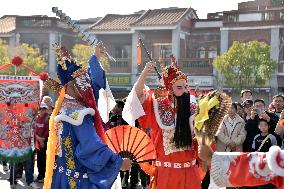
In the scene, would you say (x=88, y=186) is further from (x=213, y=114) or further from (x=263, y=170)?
(x=263, y=170)

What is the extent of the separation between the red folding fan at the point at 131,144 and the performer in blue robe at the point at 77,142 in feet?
1.84

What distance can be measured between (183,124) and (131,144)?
51 cm

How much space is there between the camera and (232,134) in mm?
7027

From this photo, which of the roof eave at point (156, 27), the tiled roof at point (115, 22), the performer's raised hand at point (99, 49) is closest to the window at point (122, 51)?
the tiled roof at point (115, 22)

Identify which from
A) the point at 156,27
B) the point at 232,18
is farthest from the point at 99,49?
the point at 156,27

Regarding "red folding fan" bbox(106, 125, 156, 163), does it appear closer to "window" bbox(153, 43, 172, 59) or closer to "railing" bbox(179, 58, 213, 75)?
"railing" bbox(179, 58, 213, 75)

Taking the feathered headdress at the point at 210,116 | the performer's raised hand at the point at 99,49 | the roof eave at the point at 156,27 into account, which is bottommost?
the feathered headdress at the point at 210,116

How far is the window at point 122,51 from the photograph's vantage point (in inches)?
1125

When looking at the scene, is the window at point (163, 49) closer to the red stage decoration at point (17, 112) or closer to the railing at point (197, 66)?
the railing at point (197, 66)

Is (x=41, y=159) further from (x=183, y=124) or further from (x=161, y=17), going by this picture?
(x=161, y=17)

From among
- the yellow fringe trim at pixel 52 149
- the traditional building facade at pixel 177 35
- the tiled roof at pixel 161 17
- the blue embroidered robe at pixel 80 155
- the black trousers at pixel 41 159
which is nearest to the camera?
the blue embroidered robe at pixel 80 155

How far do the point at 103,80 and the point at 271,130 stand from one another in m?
2.93

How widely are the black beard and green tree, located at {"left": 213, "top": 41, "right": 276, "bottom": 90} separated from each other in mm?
17985

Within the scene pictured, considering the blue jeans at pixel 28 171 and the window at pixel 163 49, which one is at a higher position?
the window at pixel 163 49
